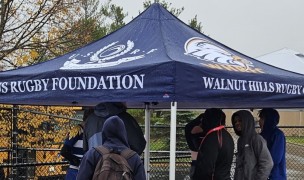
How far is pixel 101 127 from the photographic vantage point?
4641mm

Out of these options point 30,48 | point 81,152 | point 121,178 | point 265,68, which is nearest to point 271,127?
point 265,68

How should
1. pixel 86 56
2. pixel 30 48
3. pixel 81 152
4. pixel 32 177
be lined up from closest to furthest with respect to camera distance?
pixel 86 56, pixel 81 152, pixel 32 177, pixel 30 48

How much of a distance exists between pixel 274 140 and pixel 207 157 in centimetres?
121

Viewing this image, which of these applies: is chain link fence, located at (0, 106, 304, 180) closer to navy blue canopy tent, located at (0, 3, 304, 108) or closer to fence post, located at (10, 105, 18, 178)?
fence post, located at (10, 105, 18, 178)

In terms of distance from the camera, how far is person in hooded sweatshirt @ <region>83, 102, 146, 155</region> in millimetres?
4641

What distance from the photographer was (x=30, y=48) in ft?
38.1

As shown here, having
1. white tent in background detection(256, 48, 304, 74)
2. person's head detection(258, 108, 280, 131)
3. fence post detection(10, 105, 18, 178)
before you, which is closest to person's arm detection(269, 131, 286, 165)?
person's head detection(258, 108, 280, 131)

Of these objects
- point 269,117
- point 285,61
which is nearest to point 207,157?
point 269,117

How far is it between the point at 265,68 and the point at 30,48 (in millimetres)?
7848

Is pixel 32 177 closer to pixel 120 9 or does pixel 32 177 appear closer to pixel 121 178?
pixel 121 178

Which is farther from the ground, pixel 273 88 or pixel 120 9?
pixel 120 9

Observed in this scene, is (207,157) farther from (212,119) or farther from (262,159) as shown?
(262,159)

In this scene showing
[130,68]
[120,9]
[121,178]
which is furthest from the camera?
[120,9]

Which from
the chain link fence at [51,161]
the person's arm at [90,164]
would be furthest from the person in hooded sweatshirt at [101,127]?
the chain link fence at [51,161]
